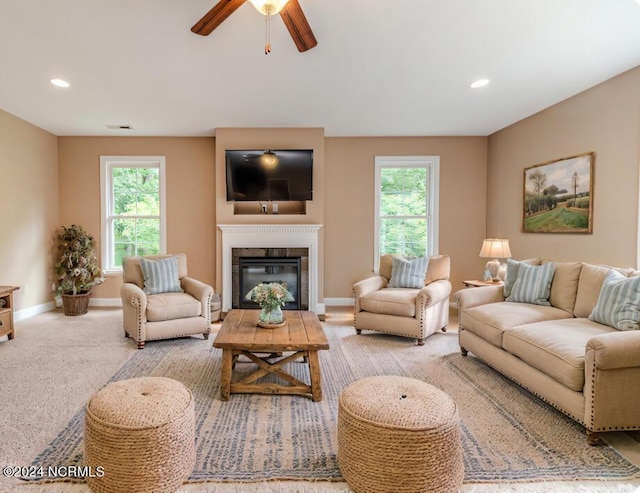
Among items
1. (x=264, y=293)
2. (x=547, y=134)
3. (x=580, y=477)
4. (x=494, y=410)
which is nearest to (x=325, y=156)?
(x=547, y=134)

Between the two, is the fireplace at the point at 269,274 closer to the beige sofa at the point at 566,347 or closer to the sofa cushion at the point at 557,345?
the beige sofa at the point at 566,347

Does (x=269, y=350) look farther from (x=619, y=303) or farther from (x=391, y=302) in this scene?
(x=619, y=303)

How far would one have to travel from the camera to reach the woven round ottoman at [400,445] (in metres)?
1.48

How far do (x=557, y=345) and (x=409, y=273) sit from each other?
207 cm

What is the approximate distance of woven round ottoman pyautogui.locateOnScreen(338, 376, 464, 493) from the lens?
1478mm

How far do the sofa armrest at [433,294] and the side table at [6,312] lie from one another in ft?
13.8

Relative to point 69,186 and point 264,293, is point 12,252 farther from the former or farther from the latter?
point 264,293

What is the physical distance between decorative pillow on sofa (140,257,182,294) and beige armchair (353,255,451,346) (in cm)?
206

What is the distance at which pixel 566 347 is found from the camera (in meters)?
2.17

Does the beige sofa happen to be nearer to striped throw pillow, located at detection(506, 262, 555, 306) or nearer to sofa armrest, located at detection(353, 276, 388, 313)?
striped throw pillow, located at detection(506, 262, 555, 306)

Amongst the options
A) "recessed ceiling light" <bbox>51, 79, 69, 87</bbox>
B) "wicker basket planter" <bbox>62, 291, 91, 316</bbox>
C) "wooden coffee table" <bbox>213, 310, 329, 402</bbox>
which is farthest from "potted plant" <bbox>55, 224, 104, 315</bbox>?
"wooden coffee table" <bbox>213, 310, 329, 402</bbox>

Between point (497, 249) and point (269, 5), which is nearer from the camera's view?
point (269, 5)

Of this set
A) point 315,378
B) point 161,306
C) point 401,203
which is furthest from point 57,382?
point 401,203

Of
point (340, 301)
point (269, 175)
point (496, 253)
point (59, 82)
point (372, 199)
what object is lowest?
point (340, 301)
